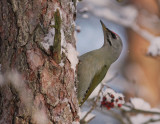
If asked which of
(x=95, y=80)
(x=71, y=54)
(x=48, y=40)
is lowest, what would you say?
(x=95, y=80)

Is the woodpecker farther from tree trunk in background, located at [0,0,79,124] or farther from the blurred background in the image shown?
the blurred background

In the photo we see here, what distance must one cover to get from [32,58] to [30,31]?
21 centimetres

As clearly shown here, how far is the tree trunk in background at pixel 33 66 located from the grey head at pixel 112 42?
1.27 meters

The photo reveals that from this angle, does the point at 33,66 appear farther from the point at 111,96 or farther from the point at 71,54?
the point at 111,96

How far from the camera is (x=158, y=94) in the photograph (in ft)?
22.0

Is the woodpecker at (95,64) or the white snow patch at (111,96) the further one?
the white snow patch at (111,96)

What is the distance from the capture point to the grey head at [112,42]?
3345mm

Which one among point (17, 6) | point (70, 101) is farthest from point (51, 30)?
point (70, 101)

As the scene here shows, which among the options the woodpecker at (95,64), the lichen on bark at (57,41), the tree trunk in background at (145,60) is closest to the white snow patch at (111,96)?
the woodpecker at (95,64)

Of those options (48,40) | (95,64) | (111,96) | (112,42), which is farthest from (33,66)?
(112,42)

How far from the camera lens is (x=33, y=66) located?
2.00 metres

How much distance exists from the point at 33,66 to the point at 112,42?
1.58m

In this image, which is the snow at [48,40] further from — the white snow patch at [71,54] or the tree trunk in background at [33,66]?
the white snow patch at [71,54]

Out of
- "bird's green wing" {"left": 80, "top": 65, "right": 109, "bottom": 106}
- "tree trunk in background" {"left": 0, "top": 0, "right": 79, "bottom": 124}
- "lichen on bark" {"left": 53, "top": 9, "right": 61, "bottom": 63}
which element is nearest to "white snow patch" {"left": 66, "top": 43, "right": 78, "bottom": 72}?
"tree trunk in background" {"left": 0, "top": 0, "right": 79, "bottom": 124}
